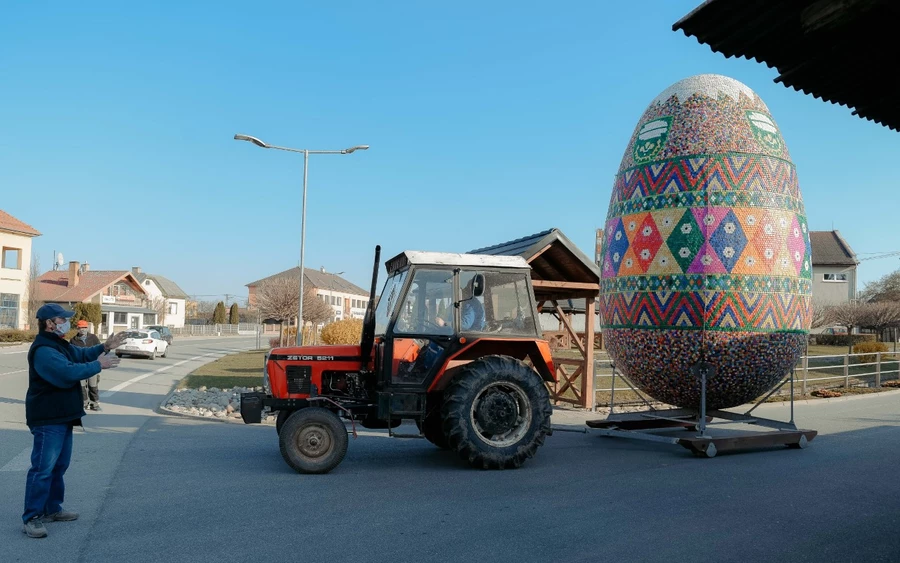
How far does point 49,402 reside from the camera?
5422 millimetres

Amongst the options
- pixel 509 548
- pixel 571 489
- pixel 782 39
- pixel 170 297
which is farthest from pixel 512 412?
pixel 170 297

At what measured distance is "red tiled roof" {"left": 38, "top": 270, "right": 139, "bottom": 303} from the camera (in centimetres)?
5809

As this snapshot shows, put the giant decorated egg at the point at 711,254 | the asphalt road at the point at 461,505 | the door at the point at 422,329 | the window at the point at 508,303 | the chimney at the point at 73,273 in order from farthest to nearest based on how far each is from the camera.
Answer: the chimney at the point at 73,273 < the giant decorated egg at the point at 711,254 < the window at the point at 508,303 < the door at the point at 422,329 < the asphalt road at the point at 461,505

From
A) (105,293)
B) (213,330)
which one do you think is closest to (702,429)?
(105,293)

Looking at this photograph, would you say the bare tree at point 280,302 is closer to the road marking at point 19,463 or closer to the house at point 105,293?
the road marking at point 19,463

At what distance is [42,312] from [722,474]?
23.0 ft

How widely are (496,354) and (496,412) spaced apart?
0.74 m

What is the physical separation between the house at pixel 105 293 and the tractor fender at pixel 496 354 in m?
55.5

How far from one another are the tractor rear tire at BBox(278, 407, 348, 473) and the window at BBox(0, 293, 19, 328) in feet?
162

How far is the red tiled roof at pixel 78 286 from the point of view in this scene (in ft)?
191

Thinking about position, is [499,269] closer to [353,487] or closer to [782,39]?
[353,487]

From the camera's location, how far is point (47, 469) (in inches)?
211

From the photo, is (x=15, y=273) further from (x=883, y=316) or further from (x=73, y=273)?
(x=883, y=316)

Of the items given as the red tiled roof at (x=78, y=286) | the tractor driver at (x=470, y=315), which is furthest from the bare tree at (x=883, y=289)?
the red tiled roof at (x=78, y=286)
